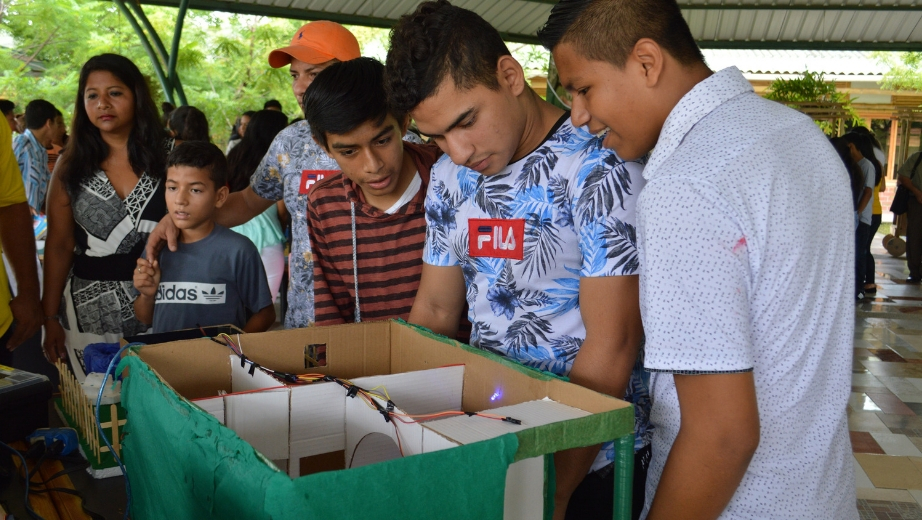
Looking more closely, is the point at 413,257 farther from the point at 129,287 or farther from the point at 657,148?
the point at 129,287

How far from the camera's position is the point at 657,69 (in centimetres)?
94

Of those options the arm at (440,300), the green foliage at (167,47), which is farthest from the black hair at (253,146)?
the green foliage at (167,47)

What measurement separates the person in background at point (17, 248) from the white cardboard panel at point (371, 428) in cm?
141

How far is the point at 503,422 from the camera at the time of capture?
2.82ft

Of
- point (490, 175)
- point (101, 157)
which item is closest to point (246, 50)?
point (101, 157)

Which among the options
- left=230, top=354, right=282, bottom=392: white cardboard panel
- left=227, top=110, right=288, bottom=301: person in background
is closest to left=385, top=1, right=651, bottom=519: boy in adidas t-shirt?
left=230, top=354, right=282, bottom=392: white cardboard panel

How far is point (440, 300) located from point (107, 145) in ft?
4.30

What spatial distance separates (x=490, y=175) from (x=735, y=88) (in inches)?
17.2

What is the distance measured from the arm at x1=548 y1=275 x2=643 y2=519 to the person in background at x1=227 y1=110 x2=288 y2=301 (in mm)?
3025

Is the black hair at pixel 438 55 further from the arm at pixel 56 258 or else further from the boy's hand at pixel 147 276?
the arm at pixel 56 258

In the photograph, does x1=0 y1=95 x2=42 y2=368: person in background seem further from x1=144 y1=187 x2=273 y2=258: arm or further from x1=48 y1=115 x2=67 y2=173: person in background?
x1=48 y1=115 x2=67 y2=173: person in background

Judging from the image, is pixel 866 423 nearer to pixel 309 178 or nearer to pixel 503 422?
pixel 309 178

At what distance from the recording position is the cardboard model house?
69 centimetres

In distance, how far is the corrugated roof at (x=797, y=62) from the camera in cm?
1205
